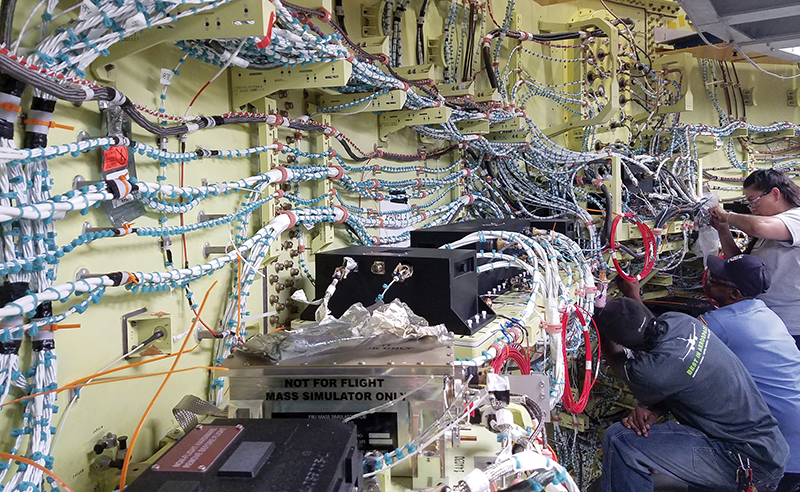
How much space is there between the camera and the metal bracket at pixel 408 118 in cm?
222

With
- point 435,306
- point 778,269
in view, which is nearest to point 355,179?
point 435,306

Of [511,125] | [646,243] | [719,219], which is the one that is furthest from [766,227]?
[511,125]

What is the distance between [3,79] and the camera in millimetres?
864

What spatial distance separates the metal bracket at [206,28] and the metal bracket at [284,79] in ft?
1.39

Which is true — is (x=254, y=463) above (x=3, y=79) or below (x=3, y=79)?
below

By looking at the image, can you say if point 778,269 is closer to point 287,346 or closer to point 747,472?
point 747,472

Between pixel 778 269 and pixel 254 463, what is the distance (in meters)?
3.28

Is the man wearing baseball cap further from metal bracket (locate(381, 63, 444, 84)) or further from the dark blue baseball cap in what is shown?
metal bracket (locate(381, 63, 444, 84))

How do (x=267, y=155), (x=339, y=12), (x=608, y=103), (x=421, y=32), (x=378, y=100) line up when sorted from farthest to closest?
(x=608, y=103)
(x=421, y=32)
(x=339, y=12)
(x=378, y=100)
(x=267, y=155)

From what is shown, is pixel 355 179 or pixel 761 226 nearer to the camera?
pixel 355 179

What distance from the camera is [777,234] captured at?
9.50 feet

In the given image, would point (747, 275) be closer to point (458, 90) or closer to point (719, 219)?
point (719, 219)

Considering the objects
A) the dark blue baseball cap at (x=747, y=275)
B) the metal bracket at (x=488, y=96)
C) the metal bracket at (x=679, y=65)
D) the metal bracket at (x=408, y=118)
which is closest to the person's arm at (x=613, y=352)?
the dark blue baseball cap at (x=747, y=275)

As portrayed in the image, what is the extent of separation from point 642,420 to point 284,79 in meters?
2.11
